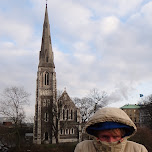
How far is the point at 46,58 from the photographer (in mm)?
43469

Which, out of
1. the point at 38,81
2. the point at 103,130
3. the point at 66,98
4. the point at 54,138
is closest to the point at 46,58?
the point at 38,81

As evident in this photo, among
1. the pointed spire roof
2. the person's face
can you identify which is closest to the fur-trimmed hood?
the person's face

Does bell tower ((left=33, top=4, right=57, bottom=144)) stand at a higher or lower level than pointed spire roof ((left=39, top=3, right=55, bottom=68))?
lower

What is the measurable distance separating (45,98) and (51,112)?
3294 millimetres

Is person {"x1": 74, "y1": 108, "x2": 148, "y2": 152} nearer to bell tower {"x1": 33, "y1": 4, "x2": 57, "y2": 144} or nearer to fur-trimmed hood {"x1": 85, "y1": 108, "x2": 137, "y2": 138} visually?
fur-trimmed hood {"x1": 85, "y1": 108, "x2": 137, "y2": 138}

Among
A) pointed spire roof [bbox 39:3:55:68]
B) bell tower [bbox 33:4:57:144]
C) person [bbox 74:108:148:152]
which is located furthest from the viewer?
pointed spire roof [bbox 39:3:55:68]

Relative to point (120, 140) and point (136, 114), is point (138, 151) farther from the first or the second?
point (136, 114)

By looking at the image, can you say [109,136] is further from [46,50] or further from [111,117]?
[46,50]

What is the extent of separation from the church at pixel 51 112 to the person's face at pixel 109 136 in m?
36.3

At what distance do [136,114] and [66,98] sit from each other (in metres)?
51.4

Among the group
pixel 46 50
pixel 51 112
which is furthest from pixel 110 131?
pixel 46 50

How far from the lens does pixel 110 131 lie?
1941mm

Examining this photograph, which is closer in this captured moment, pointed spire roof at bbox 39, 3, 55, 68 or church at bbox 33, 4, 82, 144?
church at bbox 33, 4, 82, 144

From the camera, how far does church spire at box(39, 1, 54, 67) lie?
140ft
